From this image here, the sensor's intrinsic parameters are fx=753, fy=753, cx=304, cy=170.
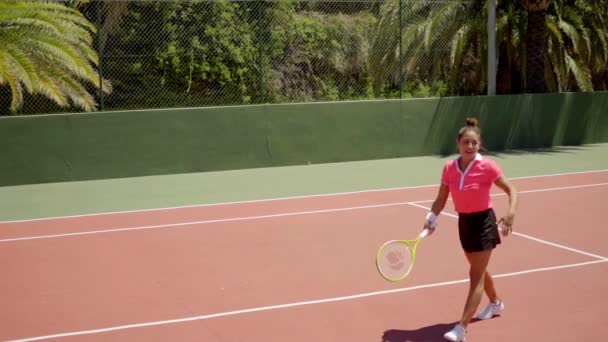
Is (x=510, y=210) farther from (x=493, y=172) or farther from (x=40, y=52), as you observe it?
(x=40, y=52)

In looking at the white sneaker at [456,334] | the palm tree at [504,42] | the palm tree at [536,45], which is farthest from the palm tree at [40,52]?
the palm tree at [536,45]

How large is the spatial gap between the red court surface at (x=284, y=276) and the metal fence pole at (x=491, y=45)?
24.3 feet

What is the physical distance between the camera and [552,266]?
6.92m

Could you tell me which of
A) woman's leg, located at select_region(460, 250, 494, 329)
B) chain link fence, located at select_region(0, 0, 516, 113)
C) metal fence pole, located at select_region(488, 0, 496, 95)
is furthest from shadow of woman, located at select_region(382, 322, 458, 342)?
metal fence pole, located at select_region(488, 0, 496, 95)

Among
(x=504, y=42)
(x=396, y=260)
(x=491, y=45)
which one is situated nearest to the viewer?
(x=396, y=260)

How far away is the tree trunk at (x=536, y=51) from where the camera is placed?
17.8 meters

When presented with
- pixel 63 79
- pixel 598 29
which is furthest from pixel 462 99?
pixel 63 79

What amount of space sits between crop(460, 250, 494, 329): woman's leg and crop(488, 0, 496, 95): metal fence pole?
1286 centimetres

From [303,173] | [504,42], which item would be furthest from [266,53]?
[504,42]

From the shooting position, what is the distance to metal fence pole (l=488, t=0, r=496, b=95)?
16.9 m

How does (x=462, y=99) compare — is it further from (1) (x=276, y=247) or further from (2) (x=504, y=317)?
(2) (x=504, y=317)

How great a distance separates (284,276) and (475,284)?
2.17 meters

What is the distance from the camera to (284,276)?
6703mm

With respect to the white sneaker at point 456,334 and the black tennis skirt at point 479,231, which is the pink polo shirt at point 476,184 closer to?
the black tennis skirt at point 479,231
